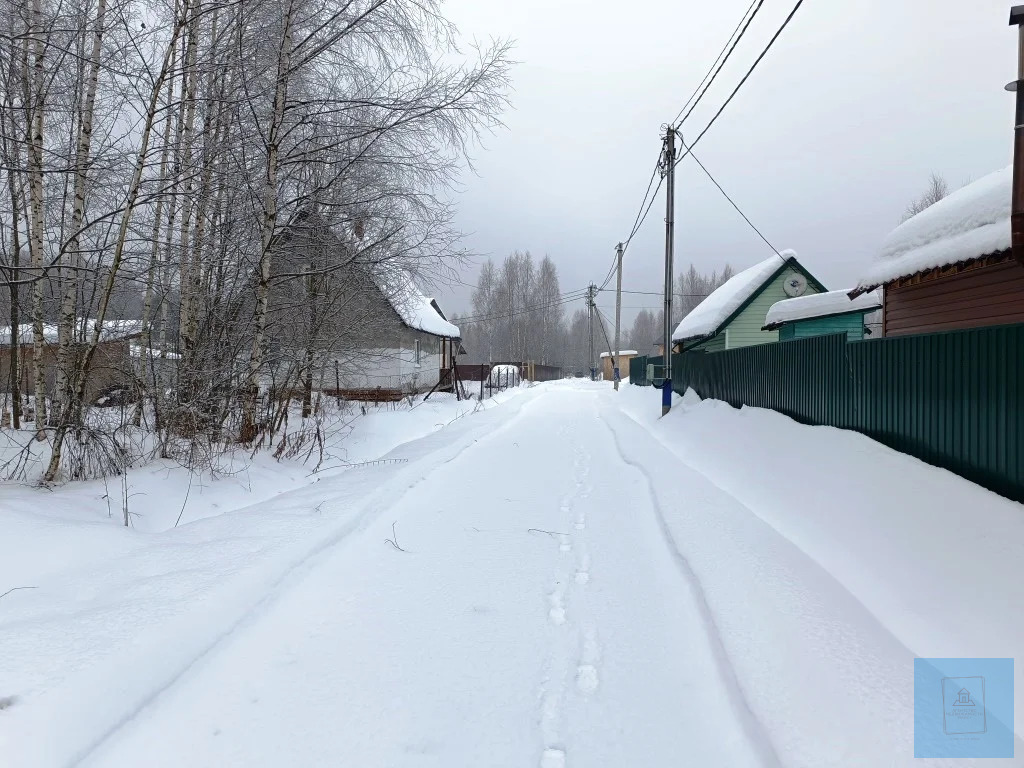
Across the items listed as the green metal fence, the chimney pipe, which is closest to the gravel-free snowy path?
the green metal fence

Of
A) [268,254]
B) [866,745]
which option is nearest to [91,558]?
[866,745]

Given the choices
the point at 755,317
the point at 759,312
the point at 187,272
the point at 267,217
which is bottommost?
the point at 187,272

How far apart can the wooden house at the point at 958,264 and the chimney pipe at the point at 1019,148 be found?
9.55 feet

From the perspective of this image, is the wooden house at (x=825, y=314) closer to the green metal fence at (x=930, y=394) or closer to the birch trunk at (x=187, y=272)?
the green metal fence at (x=930, y=394)

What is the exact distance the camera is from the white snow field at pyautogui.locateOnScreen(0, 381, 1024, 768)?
2.11 m

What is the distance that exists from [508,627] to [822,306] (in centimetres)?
1564

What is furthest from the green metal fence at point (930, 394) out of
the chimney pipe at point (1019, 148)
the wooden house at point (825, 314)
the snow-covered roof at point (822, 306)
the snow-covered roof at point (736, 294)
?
the snow-covered roof at point (736, 294)

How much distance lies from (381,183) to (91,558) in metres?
5.85

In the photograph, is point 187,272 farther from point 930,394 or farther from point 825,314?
point 825,314

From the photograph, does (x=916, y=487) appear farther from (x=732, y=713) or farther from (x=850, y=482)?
(x=732, y=713)

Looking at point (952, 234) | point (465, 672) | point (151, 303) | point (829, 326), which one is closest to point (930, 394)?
point (952, 234)

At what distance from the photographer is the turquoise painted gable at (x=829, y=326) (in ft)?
51.3

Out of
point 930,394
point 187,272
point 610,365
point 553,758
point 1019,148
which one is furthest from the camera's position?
point 610,365

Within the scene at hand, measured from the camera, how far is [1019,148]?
354 centimetres
